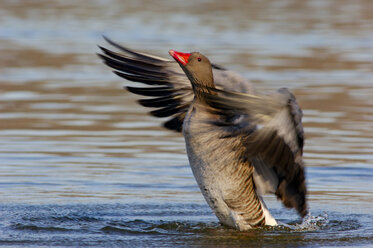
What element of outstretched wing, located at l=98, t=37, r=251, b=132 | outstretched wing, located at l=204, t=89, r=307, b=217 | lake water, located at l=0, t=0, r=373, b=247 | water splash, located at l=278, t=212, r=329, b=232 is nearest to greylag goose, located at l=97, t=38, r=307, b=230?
outstretched wing, located at l=204, t=89, r=307, b=217

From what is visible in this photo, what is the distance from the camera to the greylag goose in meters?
7.50

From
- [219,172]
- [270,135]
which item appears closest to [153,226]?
[219,172]

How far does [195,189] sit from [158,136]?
9.73 feet

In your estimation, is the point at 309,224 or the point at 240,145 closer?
the point at 240,145

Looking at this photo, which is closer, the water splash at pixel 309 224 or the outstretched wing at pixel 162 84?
the water splash at pixel 309 224

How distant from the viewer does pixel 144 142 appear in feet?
42.2

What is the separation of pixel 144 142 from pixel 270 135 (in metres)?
5.40

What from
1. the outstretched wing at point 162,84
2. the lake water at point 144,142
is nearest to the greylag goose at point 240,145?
the lake water at point 144,142

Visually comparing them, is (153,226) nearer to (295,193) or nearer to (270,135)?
(295,193)

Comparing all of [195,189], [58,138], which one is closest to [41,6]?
[58,138]

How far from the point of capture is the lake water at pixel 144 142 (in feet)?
28.5

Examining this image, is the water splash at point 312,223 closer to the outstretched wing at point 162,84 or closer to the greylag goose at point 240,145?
the greylag goose at point 240,145

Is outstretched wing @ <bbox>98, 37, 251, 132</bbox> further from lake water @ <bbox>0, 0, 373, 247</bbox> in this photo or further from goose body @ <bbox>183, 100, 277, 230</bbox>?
goose body @ <bbox>183, 100, 277, 230</bbox>

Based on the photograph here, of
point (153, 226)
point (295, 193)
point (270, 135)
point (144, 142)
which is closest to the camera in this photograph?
point (270, 135)
